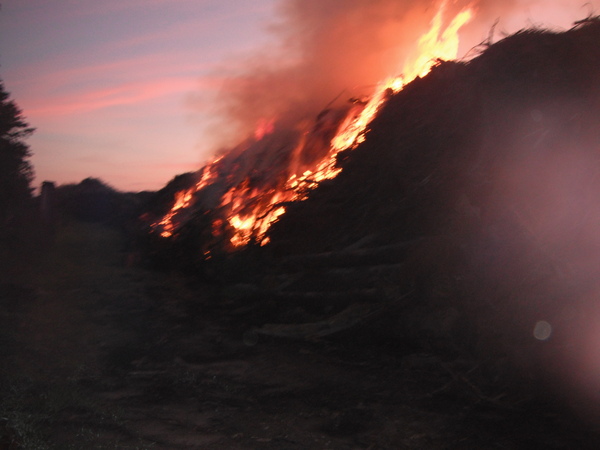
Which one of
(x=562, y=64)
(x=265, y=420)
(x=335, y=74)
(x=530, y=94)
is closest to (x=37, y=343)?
(x=265, y=420)

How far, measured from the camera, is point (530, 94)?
7453mm

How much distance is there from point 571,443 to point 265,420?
277cm

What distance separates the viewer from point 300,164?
36.8 feet

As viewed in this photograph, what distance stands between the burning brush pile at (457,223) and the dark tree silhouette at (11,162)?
4.78 m

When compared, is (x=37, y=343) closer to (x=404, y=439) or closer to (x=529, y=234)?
(x=404, y=439)

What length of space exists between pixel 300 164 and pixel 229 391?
6.60m

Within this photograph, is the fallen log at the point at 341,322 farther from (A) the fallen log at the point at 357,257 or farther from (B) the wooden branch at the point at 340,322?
(A) the fallen log at the point at 357,257

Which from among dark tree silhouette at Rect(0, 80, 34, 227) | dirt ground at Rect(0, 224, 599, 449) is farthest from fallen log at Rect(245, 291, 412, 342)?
dark tree silhouette at Rect(0, 80, 34, 227)

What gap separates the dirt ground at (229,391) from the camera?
441cm

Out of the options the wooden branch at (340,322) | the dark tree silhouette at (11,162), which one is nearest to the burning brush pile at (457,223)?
the wooden branch at (340,322)

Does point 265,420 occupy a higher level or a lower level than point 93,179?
lower

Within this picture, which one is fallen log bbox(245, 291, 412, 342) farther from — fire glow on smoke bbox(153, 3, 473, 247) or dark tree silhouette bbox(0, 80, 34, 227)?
dark tree silhouette bbox(0, 80, 34, 227)

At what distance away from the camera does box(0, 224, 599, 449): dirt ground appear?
4.41m

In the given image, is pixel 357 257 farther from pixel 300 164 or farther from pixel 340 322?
pixel 300 164
